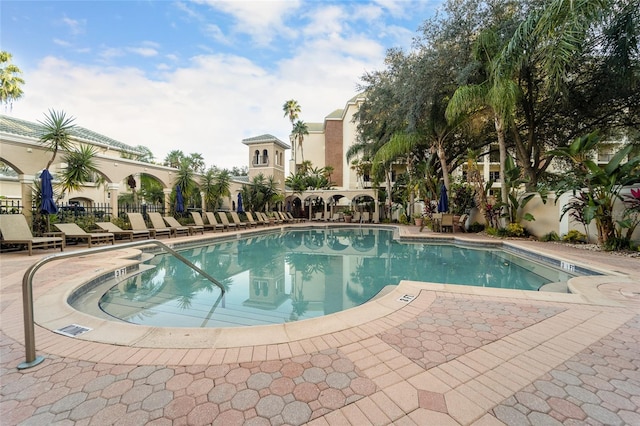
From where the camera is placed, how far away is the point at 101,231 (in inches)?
398

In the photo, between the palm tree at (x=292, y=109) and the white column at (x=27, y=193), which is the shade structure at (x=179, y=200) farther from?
the palm tree at (x=292, y=109)

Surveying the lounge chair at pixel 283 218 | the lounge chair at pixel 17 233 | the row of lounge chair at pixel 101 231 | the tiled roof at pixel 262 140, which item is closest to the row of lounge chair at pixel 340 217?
the lounge chair at pixel 283 218

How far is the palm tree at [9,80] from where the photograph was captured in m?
17.4

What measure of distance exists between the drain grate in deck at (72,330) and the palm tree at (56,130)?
9294 millimetres

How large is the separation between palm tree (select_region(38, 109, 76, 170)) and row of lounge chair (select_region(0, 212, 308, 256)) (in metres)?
2.44

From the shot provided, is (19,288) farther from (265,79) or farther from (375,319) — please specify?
(265,79)

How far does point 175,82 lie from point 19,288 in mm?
12543

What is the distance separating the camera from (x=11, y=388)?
1930 mm

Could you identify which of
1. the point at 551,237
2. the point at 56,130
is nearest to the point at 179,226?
the point at 56,130

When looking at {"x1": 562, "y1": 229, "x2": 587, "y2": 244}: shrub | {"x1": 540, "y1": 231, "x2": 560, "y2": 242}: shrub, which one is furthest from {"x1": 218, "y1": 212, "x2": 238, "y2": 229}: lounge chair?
{"x1": 562, "y1": 229, "x2": 587, "y2": 244}: shrub

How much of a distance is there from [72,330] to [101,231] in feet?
→ 30.4

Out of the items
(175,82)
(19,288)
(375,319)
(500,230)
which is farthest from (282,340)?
(175,82)

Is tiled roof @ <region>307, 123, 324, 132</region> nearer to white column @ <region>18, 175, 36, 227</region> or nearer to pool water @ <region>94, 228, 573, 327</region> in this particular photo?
pool water @ <region>94, 228, 573, 327</region>

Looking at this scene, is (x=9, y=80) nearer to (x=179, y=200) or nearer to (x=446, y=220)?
(x=179, y=200)
